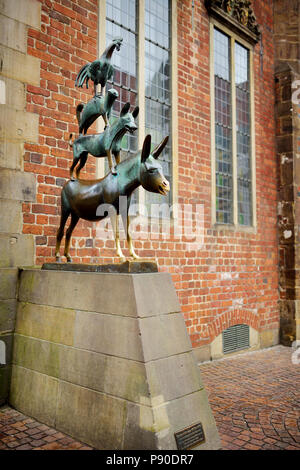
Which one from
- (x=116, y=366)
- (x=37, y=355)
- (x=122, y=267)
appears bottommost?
(x=37, y=355)

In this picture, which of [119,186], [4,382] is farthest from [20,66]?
[4,382]

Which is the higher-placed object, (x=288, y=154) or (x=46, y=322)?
(x=288, y=154)

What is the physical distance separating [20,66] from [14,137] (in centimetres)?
83

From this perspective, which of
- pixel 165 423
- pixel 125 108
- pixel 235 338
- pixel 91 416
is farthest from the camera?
pixel 235 338

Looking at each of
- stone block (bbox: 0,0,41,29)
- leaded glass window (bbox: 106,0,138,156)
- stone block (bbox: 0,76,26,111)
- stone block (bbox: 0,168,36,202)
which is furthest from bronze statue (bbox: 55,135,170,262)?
stone block (bbox: 0,0,41,29)

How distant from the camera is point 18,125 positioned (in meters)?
4.60

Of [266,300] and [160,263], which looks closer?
[160,263]

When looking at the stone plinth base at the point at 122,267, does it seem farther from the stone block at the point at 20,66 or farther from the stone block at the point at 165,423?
the stone block at the point at 20,66

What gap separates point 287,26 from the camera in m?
8.70

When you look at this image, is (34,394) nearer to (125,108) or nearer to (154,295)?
(154,295)

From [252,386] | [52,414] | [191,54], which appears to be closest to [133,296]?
[52,414]

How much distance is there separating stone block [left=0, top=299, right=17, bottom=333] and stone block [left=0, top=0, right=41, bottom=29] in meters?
3.19
